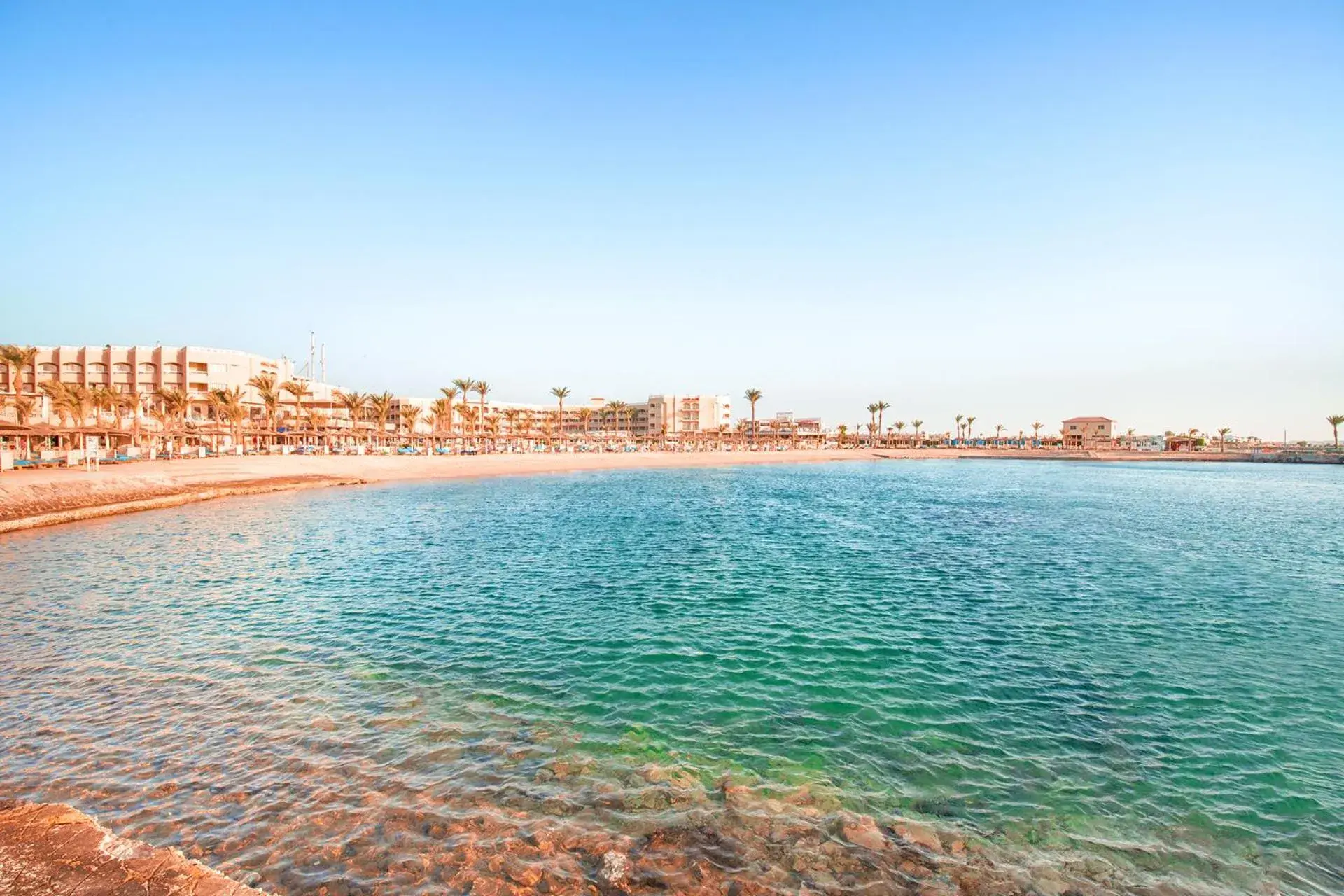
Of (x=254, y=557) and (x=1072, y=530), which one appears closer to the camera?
(x=254, y=557)

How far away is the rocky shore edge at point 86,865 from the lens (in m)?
4.87

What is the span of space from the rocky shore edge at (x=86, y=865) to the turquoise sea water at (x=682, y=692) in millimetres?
1101

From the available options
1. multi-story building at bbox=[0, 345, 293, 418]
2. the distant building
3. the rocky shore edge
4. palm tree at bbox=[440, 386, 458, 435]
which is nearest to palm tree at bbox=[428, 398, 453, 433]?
palm tree at bbox=[440, 386, 458, 435]

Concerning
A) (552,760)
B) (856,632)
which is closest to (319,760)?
(552,760)

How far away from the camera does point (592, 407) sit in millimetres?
188875

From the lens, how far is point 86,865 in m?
5.20

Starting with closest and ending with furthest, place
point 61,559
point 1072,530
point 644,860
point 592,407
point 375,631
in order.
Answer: point 644,860, point 375,631, point 61,559, point 1072,530, point 592,407

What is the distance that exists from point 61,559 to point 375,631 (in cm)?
1679

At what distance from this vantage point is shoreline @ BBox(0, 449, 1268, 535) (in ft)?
106

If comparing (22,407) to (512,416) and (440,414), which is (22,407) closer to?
(440,414)

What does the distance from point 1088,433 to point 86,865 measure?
19755cm

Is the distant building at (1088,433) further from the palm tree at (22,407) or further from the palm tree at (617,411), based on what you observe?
the palm tree at (22,407)

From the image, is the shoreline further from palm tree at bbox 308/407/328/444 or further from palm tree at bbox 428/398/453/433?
palm tree at bbox 428/398/453/433

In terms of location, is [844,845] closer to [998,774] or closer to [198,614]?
[998,774]
